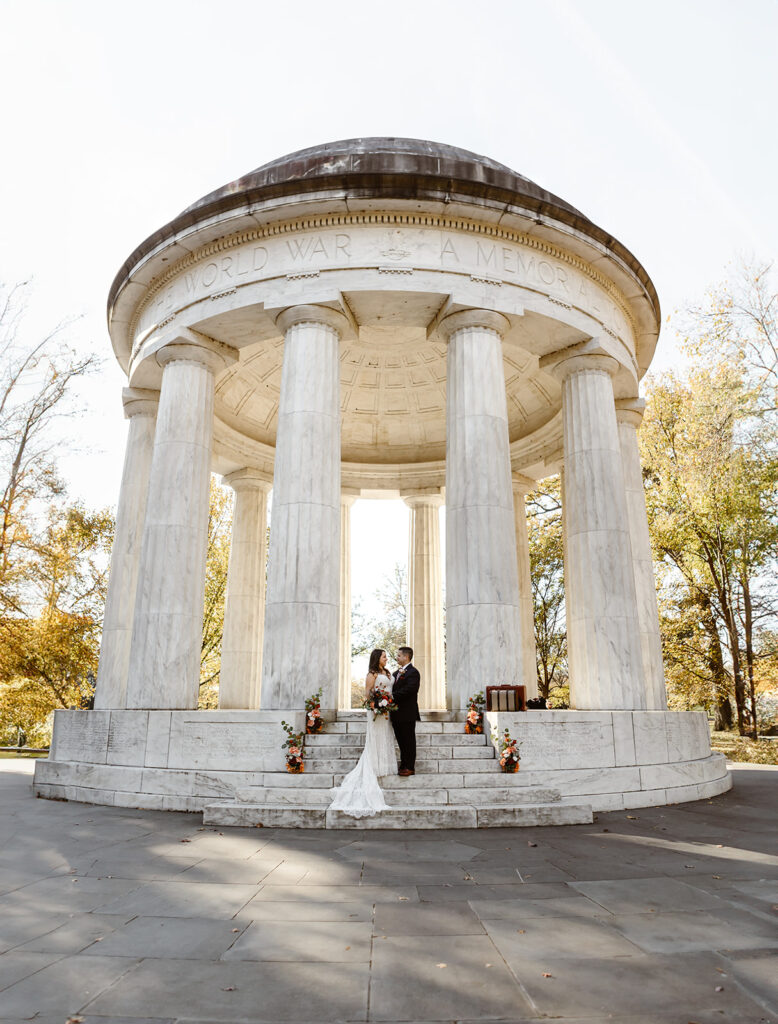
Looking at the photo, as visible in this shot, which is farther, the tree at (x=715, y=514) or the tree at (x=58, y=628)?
the tree at (x=58, y=628)

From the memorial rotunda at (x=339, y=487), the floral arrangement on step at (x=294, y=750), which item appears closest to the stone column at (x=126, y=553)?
the memorial rotunda at (x=339, y=487)

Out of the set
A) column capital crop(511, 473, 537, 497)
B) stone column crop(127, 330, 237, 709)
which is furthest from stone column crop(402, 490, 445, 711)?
stone column crop(127, 330, 237, 709)

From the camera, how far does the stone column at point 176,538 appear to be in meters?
22.0

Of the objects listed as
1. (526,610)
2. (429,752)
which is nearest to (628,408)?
(526,610)

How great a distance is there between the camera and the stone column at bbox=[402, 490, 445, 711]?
118 feet

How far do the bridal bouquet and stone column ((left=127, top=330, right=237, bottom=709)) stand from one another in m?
7.82

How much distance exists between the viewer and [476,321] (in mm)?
23172

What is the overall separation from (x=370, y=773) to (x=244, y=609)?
2059cm

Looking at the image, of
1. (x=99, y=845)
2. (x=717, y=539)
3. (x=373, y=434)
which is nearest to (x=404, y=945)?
(x=99, y=845)

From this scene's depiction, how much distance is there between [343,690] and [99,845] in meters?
25.3

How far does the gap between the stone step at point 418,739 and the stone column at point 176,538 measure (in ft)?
18.2

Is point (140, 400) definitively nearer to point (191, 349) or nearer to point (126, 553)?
point (191, 349)

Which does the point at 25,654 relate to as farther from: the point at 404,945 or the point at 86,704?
the point at 404,945

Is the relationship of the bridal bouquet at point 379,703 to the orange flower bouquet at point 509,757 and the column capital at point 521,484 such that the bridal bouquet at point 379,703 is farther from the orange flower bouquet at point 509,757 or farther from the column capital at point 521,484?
the column capital at point 521,484
